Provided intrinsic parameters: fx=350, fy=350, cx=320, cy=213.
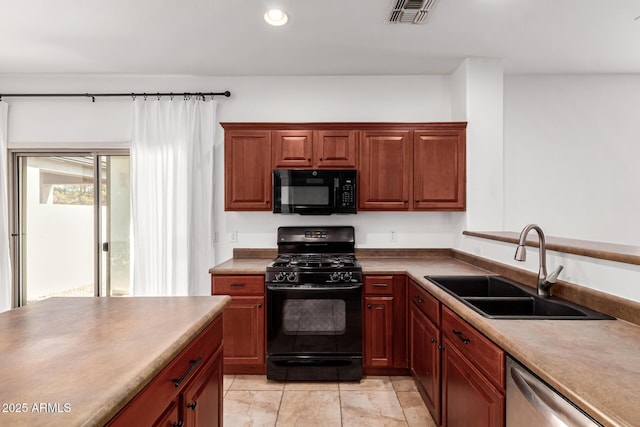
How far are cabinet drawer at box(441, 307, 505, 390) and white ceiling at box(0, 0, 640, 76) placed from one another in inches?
78.6

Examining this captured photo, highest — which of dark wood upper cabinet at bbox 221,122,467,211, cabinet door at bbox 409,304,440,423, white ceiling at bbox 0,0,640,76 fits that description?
white ceiling at bbox 0,0,640,76

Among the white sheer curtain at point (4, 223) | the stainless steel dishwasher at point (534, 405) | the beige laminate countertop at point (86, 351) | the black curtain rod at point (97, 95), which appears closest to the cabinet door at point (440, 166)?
the black curtain rod at point (97, 95)

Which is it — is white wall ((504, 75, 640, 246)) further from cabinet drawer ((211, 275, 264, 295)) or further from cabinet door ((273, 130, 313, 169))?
cabinet drawer ((211, 275, 264, 295))

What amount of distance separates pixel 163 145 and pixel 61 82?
1.25 metres

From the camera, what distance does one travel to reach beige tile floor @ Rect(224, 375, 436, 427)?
91.3 inches

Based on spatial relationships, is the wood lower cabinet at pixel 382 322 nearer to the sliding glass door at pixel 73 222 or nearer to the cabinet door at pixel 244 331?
the cabinet door at pixel 244 331

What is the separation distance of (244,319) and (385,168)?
1.79m

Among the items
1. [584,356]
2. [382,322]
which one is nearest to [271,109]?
[382,322]

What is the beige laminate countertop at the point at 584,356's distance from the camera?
2.81 ft

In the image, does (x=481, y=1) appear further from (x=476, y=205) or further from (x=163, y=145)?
(x=163, y=145)

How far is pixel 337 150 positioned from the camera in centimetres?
318

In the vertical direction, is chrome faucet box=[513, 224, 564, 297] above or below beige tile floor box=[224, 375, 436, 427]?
above

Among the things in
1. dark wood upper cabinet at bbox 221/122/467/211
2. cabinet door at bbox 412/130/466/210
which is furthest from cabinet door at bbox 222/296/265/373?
cabinet door at bbox 412/130/466/210

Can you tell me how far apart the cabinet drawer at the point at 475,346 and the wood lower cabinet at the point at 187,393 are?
3.84 ft
